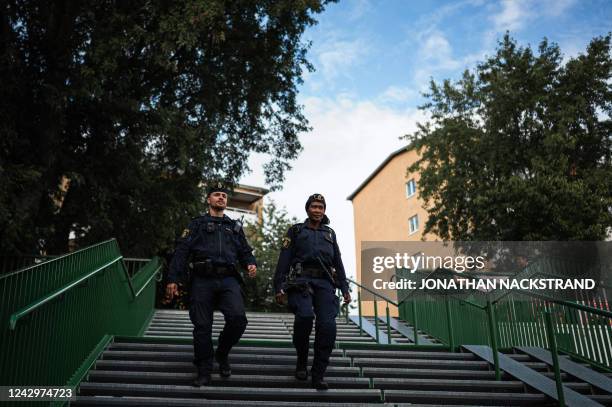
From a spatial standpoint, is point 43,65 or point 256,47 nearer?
point 43,65

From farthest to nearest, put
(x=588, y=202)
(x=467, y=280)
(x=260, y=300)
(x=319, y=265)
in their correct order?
(x=260, y=300) < (x=588, y=202) < (x=467, y=280) < (x=319, y=265)

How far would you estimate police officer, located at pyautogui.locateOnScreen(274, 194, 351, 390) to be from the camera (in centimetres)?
501

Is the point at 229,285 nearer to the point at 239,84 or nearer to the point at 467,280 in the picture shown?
the point at 467,280

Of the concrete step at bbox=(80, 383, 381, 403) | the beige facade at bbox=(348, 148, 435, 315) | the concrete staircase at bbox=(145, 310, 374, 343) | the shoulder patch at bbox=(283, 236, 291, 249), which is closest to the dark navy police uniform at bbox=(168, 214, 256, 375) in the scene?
the concrete step at bbox=(80, 383, 381, 403)

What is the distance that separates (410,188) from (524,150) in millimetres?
15749

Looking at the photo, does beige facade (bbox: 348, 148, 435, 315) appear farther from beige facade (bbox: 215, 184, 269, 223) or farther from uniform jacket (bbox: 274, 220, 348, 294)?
uniform jacket (bbox: 274, 220, 348, 294)

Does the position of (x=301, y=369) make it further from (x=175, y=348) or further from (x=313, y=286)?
(x=175, y=348)

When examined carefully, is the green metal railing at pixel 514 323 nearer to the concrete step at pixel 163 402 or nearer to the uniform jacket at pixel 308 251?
the uniform jacket at pixel 308 251

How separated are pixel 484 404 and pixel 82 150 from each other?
1112 centimetres

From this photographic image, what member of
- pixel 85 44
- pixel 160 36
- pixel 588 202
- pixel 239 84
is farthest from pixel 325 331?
pixel 588 202

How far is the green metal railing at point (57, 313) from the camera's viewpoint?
11.8ft

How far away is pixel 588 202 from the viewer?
18.9 metres

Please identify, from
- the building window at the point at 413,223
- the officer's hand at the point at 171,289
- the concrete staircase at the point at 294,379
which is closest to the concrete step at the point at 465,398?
the concrete staircase at the point at 294,379

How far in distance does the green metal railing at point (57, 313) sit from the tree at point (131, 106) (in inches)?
187
